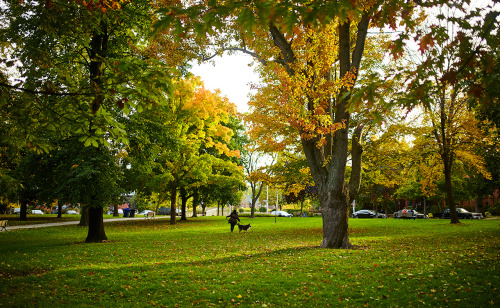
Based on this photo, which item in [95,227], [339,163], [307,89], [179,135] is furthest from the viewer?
[179,135]

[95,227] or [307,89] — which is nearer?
[307,89]

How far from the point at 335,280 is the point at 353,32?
983 cm

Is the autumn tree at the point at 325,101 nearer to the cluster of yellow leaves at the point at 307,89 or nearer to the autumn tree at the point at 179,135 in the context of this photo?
the cluster of yellow leaves at the point at 307,89

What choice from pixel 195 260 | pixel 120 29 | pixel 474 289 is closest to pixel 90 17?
pixel 120 29

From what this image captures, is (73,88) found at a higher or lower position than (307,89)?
lower

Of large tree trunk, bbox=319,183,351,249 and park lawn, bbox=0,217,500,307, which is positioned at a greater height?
large tree trunk, bbox=319,183,351,249

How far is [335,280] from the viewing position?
7.41 metres

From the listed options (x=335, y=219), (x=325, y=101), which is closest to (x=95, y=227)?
(x=335, y=219)

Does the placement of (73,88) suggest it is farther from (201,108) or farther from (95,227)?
(201,108)

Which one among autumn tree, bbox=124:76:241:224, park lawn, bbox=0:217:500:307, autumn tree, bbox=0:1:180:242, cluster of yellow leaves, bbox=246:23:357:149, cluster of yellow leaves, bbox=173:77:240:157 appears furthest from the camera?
cluster of yellow leaves, bbox=173:77:240:157

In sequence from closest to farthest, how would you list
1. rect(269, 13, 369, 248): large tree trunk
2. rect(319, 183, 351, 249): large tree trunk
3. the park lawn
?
1. the park lawn
2. rect(269, 13, 369, 248): large tree trunk
3. rect(319, 183, 351, 249): large tree trunk

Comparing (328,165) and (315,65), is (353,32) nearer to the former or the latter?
(315,65)

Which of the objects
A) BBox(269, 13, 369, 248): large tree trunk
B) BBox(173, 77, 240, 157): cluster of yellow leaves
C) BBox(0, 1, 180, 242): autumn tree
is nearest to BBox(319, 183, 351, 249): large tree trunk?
BBox(269, 13, 369, 248): large tree trunk

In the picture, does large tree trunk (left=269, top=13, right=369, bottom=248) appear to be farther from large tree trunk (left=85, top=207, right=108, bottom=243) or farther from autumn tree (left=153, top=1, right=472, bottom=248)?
large tree trunk (left=85, top=207, right=108, bottom=243)
